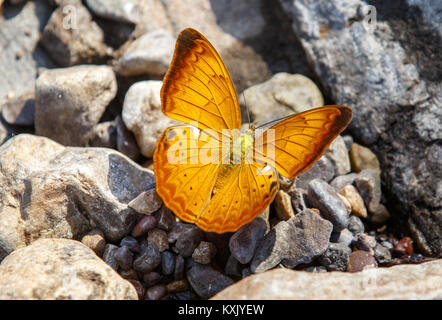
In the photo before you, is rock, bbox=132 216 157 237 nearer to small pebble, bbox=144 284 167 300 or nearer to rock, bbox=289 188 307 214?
small pebble, bbox=144 284 167 300

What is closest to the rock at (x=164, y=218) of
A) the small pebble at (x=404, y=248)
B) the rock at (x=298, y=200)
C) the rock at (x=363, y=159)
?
the rock at (x=298, y=200)

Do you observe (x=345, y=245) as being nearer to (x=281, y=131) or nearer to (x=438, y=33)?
(x=281, y=131)

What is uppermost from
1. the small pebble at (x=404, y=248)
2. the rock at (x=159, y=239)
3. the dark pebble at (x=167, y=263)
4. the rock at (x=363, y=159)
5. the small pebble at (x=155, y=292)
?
the rock at (x=363, y=159)

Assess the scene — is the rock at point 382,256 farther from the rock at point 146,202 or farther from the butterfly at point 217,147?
the rock at point 146,202

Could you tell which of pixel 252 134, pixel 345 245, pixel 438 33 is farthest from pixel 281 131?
pixel 438 33

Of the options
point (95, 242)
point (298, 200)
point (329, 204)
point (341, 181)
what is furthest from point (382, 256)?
point (95, 242)

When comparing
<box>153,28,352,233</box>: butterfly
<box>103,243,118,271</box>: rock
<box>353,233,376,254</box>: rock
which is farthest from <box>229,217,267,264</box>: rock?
<box>103,243,118,271</box>: rock
